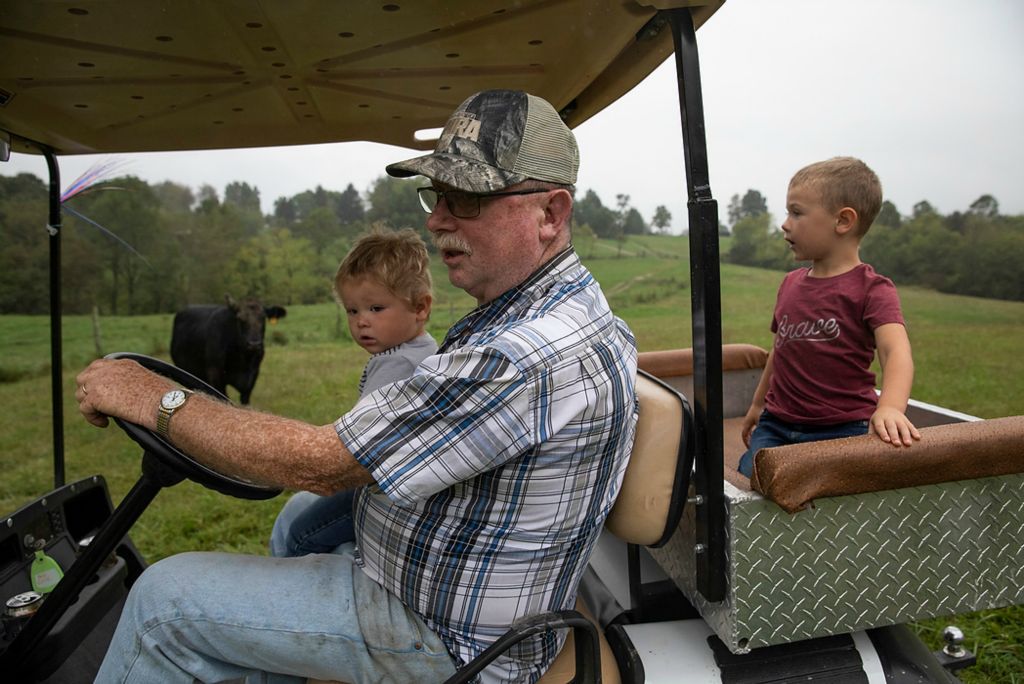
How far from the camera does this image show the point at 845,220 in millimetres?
2254

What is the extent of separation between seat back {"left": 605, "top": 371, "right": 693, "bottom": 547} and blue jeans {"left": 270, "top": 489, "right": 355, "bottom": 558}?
0.84 m

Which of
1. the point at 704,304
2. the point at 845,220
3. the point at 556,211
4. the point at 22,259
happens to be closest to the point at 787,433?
the point at 845,220

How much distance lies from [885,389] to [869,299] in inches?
17.1

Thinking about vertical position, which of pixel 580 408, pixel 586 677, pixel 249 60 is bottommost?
pixel 586 677

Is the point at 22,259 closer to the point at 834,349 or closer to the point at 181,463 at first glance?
the point at 181,463

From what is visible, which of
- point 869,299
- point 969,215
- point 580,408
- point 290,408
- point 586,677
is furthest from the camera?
point 969,215

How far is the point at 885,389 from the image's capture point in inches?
72.1

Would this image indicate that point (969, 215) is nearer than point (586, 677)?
No

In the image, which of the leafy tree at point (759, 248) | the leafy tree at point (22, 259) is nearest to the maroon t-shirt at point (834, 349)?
the leafy tree at point (22, 259)

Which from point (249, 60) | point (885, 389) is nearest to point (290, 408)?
point (249, 60)

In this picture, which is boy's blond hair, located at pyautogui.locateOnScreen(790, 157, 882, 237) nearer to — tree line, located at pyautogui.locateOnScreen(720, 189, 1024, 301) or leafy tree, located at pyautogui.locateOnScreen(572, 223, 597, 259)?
leafy tree, located at pyautogui.locateOnScreen(572, 223, 597, 259)

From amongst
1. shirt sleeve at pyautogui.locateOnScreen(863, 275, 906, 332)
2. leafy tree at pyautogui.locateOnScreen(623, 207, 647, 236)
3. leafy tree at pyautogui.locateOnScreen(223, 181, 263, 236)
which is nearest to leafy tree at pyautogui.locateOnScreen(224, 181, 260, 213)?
leafy tree at pyautogui.locateOnScreen(223, 181, 263, 236)

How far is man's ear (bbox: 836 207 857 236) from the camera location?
2.22 m

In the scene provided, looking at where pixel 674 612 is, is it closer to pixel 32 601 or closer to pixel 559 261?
pixel 559 261
